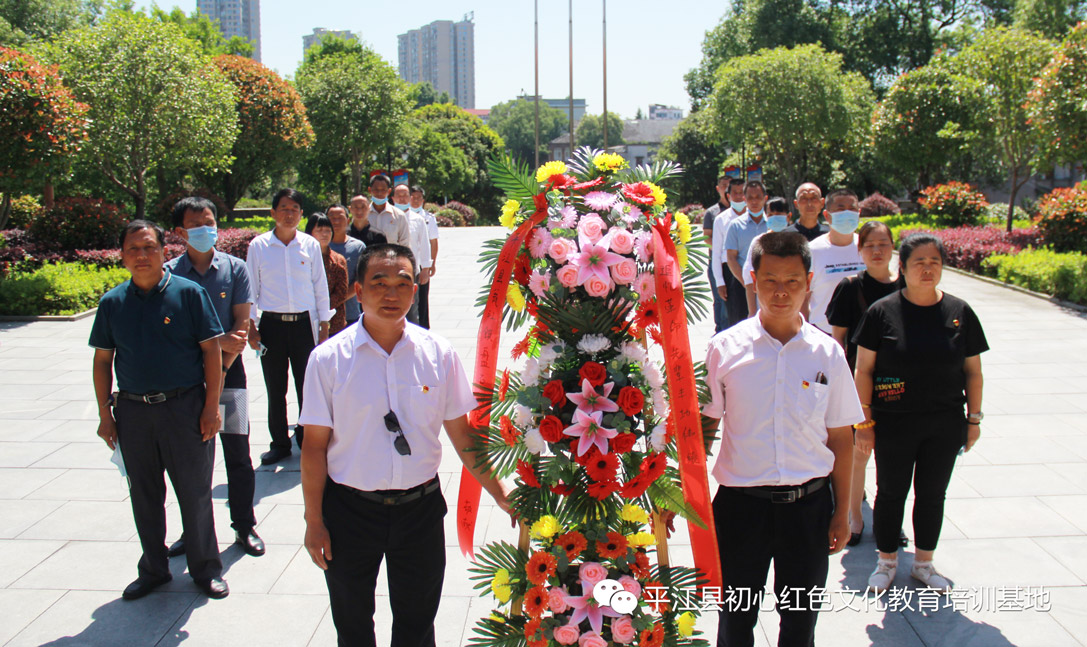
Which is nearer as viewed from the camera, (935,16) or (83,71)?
(83,71)

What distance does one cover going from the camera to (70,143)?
12062 millimetres

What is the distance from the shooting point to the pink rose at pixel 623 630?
2516mm

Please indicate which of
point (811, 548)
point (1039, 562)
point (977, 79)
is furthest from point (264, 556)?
point (977, 79)

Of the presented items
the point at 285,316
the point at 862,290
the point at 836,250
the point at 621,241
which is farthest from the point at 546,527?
the point at 285,316

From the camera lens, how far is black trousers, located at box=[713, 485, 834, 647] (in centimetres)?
279

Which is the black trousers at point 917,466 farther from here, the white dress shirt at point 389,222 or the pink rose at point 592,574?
the white dress shirt at point 389,222

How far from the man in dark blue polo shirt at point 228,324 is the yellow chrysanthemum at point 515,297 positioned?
7.01 feet

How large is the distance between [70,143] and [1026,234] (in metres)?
16.7

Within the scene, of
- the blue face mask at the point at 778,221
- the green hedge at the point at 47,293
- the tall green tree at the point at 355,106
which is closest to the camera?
the blue face mask at the point at 778,221

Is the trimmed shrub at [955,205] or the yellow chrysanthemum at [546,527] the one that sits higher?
the trimmed shrub at [955,205]

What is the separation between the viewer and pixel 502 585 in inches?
105

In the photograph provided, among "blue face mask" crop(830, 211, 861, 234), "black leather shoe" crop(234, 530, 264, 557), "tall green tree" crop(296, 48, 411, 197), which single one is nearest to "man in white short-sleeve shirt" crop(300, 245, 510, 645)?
"black leather shoe" crop(234, 530, 264, 557)

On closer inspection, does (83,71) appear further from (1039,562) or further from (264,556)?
(1039,562)

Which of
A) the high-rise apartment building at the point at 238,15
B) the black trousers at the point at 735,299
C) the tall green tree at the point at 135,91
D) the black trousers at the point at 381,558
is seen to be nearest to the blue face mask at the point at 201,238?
the black trousers at the point at 381,558
